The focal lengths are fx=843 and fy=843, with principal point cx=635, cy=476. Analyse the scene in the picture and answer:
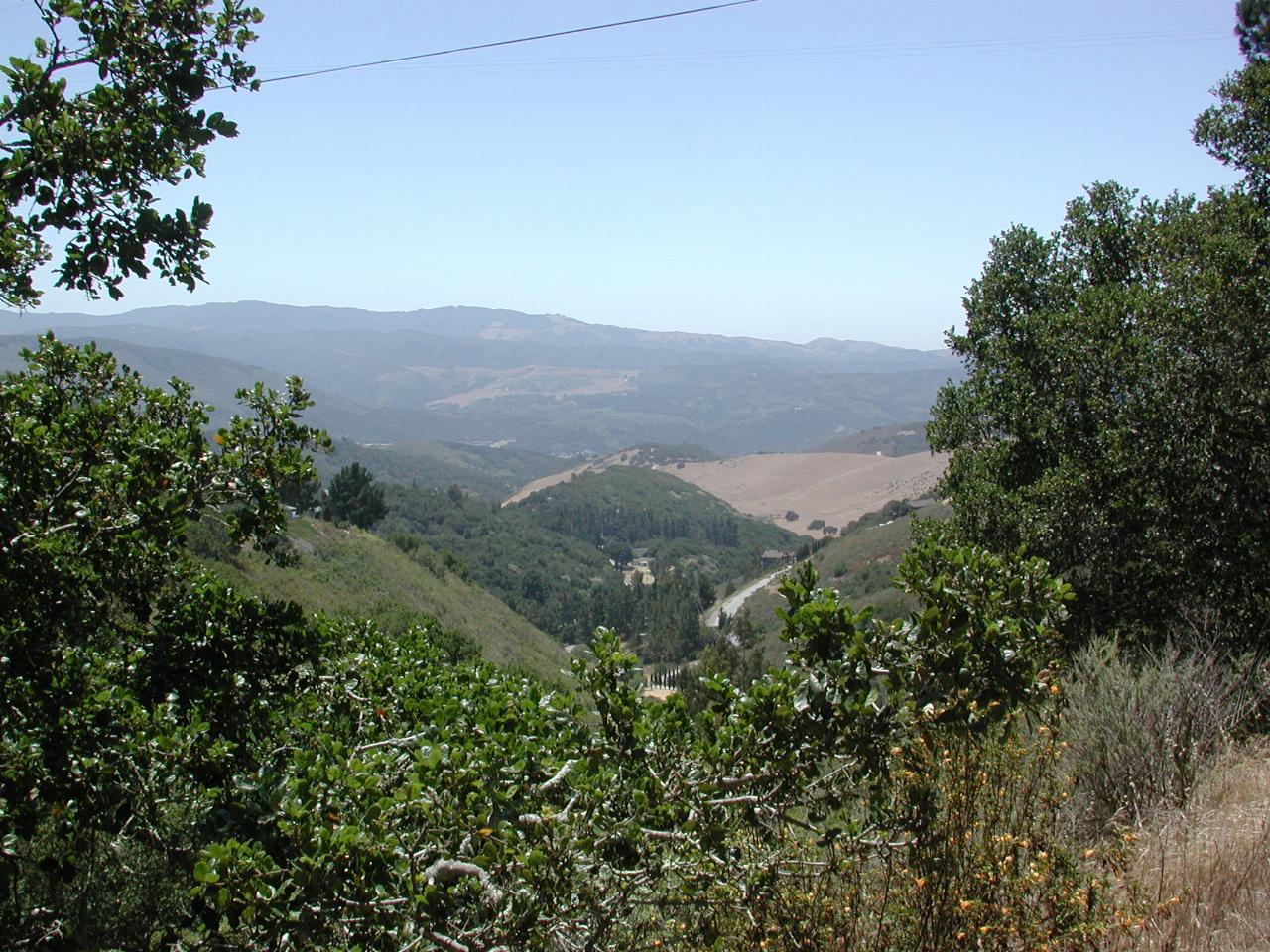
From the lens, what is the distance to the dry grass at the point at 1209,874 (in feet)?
9.06

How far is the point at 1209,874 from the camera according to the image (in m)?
3.14

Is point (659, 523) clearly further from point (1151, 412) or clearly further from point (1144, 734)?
point (1144, 734)

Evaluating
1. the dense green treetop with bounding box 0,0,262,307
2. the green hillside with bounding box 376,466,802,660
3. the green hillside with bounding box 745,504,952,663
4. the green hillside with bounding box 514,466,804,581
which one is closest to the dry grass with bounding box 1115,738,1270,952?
the dense green treetop with bounding box 0,0,262,307

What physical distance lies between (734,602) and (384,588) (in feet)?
257

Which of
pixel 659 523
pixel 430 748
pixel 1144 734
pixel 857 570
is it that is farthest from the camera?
pixel 659 523

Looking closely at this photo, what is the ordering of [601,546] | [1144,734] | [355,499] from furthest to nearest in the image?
1. [601,546]
2. [355,499]
3. [1144,734]

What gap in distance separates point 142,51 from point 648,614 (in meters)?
98.6

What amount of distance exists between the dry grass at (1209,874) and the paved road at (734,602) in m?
95.5

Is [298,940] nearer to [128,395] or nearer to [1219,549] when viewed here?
[128,395]

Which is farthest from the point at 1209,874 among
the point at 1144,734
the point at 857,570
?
the point at 857,570

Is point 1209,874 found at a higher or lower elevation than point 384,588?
higher

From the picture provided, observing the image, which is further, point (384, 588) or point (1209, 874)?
point (384, 588)

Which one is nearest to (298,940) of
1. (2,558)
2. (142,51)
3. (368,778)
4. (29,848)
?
(368,778)

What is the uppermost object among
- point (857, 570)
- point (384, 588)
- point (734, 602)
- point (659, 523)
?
point (384, 588)
